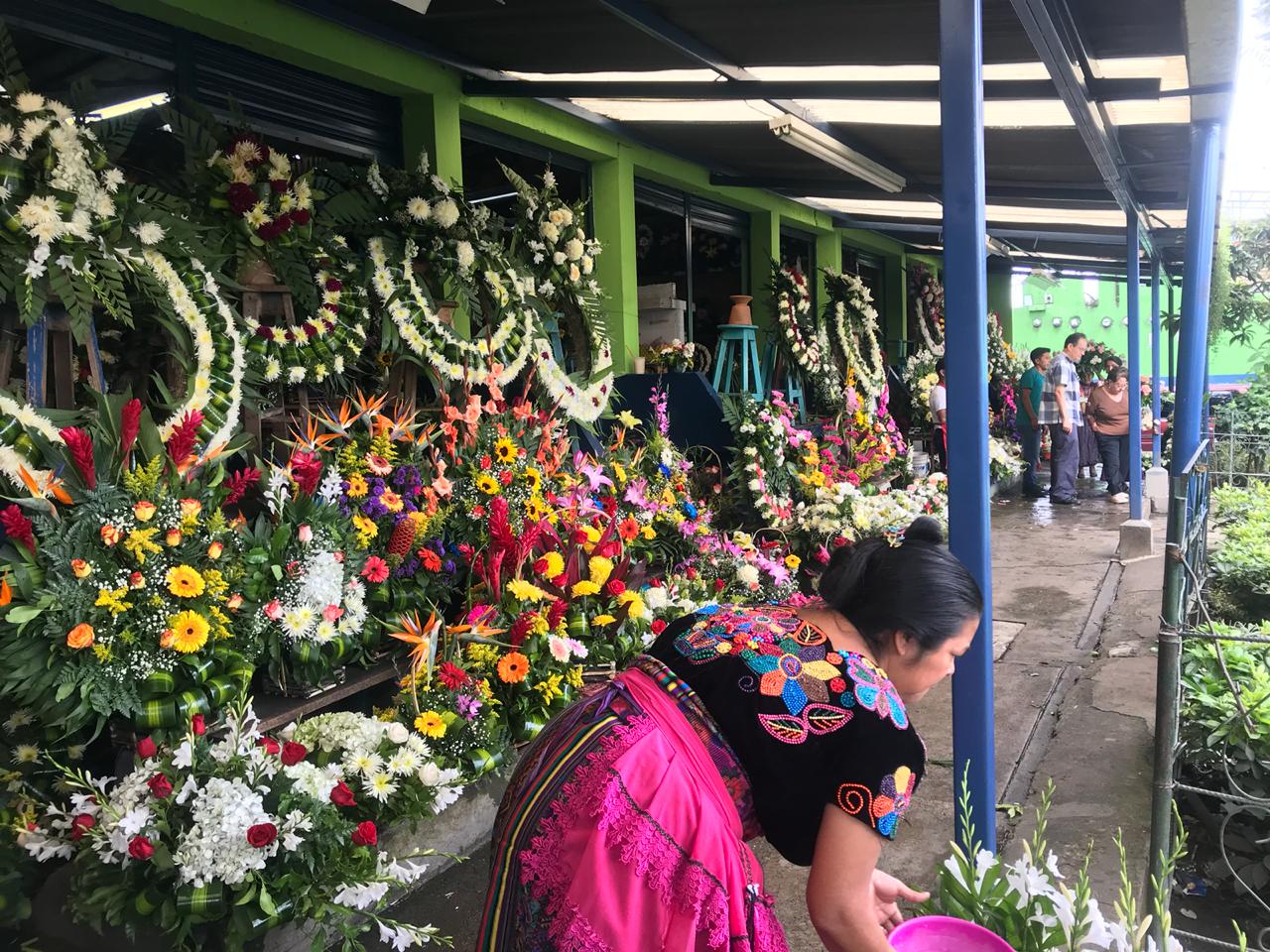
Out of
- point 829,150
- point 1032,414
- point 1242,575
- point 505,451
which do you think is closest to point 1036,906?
point 505,451

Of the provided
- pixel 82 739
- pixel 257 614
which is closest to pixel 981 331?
pixel 257 614

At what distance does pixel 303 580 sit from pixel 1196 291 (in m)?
4.11

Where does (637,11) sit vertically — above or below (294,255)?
above

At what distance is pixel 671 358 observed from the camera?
638 centimetres

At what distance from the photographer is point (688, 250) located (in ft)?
23.7

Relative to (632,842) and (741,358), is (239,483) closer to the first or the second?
(632,842)

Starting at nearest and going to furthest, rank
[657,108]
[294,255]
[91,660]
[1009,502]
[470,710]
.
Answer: [91,660]
[470,710]
[294,255]
[657,108]
[1009,502]

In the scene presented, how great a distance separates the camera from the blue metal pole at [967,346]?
7.18 feet

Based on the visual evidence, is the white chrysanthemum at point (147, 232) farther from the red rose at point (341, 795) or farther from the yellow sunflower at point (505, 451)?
the red rose at point (341, 795)

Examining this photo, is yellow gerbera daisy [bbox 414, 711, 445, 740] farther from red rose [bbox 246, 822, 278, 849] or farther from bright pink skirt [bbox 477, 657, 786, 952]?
bright pink skirt [bbox 477, 657, 786, 952]

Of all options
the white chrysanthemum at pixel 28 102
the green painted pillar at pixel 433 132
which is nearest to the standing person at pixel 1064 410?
the green painted pillar at pixel 433 132

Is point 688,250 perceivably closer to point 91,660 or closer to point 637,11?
point 637,11

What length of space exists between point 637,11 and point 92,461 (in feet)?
8.32

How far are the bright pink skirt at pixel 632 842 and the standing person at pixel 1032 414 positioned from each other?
9306 mm
